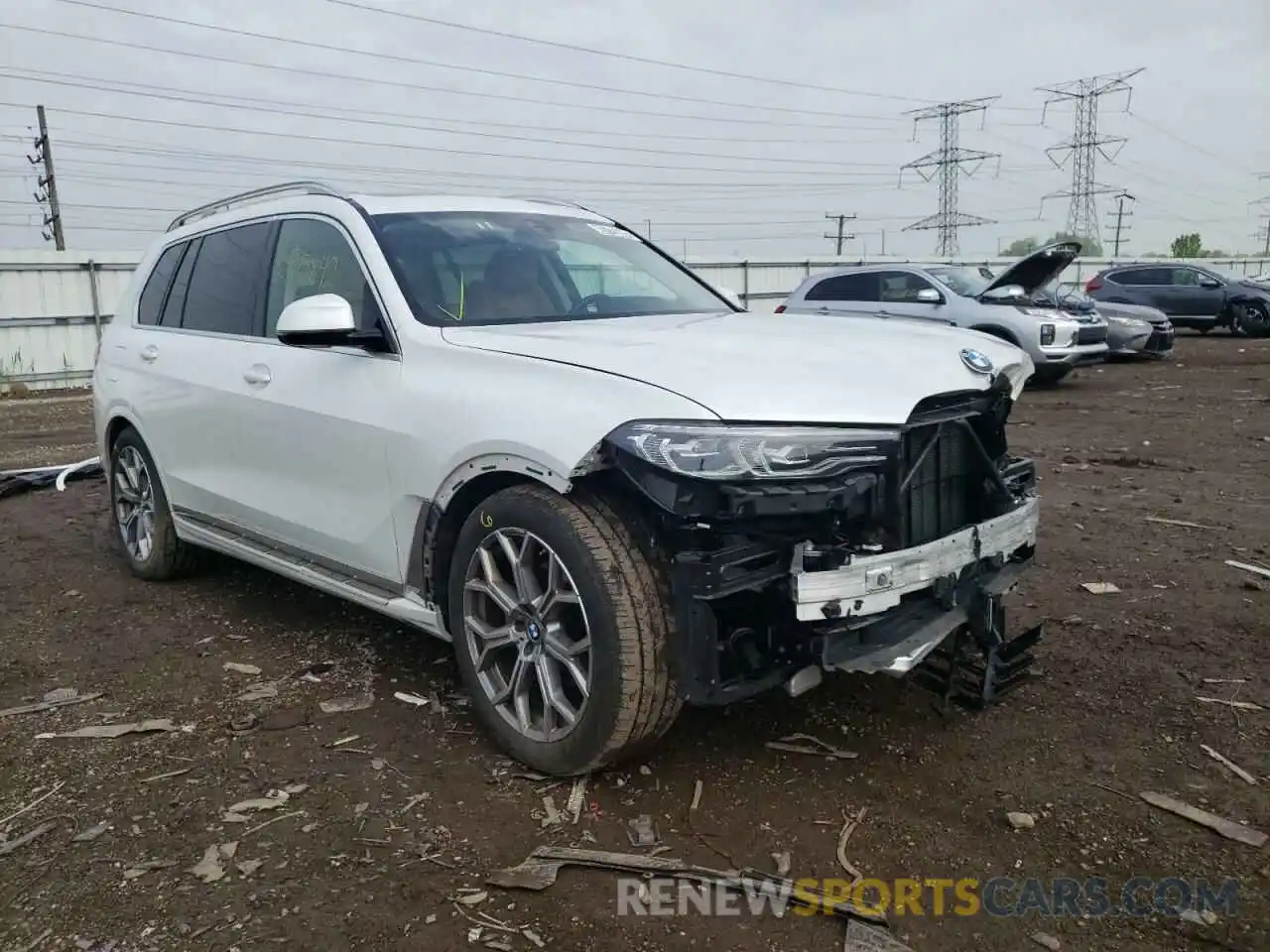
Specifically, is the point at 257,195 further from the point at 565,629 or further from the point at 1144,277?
the point at 1144,277

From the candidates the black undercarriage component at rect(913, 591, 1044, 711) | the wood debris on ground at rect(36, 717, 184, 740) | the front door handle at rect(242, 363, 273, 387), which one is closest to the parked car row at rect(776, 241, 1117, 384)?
the front door handle at rect(242, 363, 273, 387)

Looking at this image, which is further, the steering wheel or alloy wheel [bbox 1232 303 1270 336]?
alloy wheel [bbox 1232 303 1270 336]

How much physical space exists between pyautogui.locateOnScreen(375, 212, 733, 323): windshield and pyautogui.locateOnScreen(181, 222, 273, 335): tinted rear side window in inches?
34.4

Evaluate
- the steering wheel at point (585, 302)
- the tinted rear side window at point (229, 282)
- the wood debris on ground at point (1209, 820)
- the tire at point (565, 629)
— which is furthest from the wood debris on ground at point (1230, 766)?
the tinted rear side window at point (229, 282)

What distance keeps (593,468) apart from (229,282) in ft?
8.66

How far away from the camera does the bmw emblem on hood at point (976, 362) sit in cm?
313

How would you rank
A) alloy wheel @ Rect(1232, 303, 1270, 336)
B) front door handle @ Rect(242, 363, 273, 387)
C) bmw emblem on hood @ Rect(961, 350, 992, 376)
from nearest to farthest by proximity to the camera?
1. bmw emblem on hood @ Rect(961, 350, 992, 376)
2. front door handle @ Rect(242, 363, 273, 387)
3. alloy wheel @ Rect(1232, 303, 1270, 336)

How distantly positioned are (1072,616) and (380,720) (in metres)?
2.89

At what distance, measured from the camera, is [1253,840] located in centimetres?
269

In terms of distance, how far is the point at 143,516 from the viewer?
5344mm

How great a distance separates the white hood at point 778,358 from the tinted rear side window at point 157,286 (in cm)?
257

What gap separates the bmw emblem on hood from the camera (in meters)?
3.13

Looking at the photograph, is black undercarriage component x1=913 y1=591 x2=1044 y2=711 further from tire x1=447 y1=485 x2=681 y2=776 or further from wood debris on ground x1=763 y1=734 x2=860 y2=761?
tire x1=447 y1=485 x2=681 y2=776

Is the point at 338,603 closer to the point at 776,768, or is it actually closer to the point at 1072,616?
the point at 776,768
